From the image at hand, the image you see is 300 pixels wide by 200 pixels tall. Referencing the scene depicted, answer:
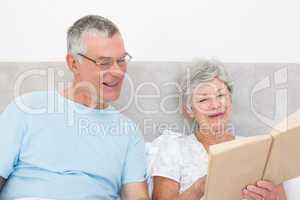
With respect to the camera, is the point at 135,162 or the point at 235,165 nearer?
the point at 235,165

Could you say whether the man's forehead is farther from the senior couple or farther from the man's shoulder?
the man's shoulder

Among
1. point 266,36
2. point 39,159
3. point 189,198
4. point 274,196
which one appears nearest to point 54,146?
point 39,159

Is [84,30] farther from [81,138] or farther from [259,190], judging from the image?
[259,190]

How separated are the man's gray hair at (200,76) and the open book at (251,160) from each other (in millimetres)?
496

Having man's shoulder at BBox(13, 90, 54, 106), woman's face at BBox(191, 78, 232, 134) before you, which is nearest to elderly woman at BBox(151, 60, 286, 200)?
woman's face at BBox(191, 78, 232, 134)

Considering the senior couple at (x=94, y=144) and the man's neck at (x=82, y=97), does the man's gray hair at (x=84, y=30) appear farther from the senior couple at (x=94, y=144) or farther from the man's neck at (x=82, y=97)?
the man's neck at (x=82, y=97)

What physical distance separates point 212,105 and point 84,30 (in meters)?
0.53

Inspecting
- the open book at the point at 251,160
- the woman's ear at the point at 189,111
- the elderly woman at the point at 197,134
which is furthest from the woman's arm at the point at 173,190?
the woman's ear at the point at 189,111

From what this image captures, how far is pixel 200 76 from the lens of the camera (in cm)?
162

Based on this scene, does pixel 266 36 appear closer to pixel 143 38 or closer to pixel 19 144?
pixel 143 38

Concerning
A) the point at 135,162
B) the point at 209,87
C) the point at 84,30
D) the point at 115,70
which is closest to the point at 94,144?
the point at 135,162

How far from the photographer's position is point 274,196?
1.27 metres

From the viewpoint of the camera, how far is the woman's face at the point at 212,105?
1570mm

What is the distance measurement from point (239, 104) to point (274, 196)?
1.77 feet
